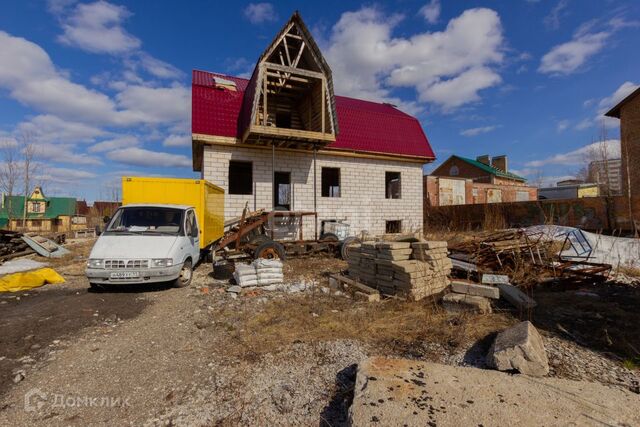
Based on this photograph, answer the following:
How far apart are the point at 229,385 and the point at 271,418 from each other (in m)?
0.73

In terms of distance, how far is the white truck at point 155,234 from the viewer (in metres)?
6.72

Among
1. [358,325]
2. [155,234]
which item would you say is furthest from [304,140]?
[358,325]

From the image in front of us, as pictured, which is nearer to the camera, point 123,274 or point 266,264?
point 123,274

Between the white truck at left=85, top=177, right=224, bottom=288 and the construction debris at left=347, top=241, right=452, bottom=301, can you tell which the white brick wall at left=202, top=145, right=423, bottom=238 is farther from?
the construction debris at left=347, top=241, right=452, bottom=301

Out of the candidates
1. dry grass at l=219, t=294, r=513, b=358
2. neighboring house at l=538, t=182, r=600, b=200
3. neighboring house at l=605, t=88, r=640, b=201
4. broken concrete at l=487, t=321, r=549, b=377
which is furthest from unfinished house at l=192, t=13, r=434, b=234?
neighboring house at l=538, t=182, r=600, b=200

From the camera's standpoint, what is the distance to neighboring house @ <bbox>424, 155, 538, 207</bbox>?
92.3 ft

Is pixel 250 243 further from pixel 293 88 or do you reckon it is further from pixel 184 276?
pixel 293 88

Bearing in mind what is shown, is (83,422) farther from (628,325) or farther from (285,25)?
(285,25)

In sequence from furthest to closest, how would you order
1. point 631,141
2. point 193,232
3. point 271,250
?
point 631,141 → point 271,250 → point 193,232

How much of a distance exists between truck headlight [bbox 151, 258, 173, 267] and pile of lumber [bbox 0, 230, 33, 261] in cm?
1096

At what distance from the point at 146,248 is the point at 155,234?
0.54m

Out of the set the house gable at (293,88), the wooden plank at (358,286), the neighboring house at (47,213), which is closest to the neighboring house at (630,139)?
the house gable at (293,88)

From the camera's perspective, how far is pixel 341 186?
15.1m

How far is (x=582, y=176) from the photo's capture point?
41562mm
